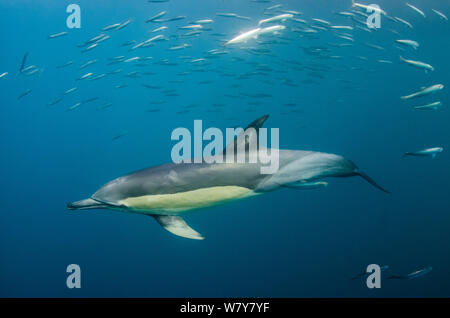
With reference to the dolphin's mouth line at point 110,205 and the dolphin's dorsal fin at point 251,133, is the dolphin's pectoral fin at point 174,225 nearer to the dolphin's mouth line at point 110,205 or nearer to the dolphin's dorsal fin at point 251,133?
the dolphin's mouth line at point 110,205

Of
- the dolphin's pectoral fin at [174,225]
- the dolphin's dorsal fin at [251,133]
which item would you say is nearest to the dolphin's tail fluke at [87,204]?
the dolphin's pectoral fin at [174,225]

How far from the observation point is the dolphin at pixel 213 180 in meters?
3.79

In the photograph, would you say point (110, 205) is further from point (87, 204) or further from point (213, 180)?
point (213, 180)

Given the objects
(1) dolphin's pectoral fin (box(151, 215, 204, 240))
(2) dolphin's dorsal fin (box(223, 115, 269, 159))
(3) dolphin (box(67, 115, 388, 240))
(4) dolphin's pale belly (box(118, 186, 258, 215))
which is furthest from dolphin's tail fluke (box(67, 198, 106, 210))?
(2) dolphin's dorsal fin (box(223, 115, 269, 159))

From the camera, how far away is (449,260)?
584 inches

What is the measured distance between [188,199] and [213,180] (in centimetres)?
40

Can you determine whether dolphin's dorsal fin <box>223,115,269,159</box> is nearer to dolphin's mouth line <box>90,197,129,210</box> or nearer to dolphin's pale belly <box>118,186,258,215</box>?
dolphin's pale belly <box>118,186,258,215</box>

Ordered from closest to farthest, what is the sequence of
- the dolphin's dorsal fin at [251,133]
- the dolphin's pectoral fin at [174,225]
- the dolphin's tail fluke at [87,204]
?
the dolphin's dorsal fin at [251,133]
the dolphin's tail fluke at [87,204]
the dolphin's pectoral fin at [174,225]

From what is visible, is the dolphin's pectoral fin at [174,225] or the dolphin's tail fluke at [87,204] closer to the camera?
the dolphin's tail fluke at [87,204]

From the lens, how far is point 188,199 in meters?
3.90

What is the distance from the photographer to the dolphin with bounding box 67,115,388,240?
3.79 meters
